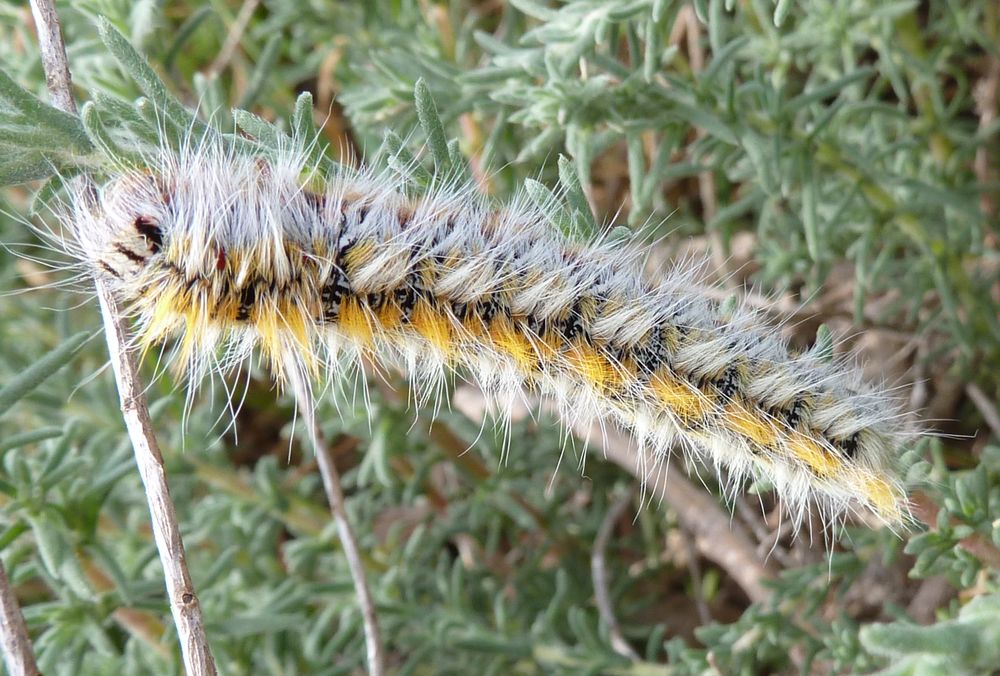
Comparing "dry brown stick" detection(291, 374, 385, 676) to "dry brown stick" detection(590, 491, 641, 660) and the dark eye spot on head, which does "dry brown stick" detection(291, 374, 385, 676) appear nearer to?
the dark eye spot on head

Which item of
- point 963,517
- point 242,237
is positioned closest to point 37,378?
point 242,237

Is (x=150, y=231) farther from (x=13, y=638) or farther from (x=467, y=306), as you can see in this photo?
(x=13, y=638)

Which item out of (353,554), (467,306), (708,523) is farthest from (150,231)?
(708,523)

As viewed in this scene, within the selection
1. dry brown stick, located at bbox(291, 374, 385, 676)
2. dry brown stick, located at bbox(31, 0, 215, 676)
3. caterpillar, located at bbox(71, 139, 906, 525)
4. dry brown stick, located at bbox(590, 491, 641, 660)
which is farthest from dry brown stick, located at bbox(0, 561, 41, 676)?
dry brown stick, located at bbox(590, 491, 641, 660)

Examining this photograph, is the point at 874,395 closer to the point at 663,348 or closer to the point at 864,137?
the point at 663,348

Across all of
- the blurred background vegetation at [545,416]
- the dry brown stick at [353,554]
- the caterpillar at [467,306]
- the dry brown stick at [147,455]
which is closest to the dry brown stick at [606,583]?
the blurred background vegetation at [545,416]

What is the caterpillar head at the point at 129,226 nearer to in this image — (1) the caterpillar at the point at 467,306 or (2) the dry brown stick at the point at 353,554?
(1) the caterpillar at the point at 467,306

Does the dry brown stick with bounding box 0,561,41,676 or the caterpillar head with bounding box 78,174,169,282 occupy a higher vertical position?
the caterpillar head with bounding box 78,174,169,282
